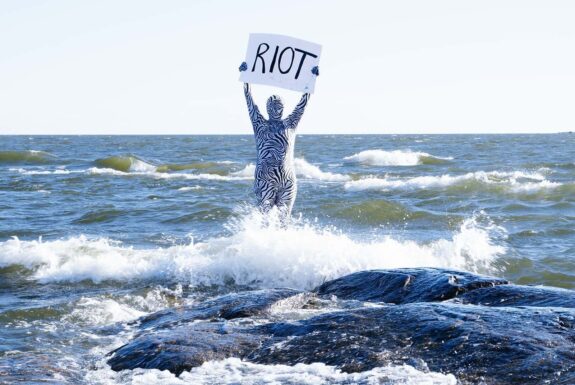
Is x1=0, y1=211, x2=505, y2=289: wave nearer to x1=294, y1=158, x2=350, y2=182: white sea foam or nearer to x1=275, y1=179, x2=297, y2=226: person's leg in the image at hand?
x1=275, y1=179, x2=297, y2=226: person's leg

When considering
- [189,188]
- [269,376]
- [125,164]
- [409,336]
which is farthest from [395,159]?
[269,376]

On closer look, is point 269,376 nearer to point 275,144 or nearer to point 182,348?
point 182,348

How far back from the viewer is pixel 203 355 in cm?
501

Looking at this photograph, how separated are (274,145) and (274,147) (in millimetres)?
23

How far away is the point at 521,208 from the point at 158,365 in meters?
12.5

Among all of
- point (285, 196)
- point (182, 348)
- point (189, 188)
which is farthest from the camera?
point (189, 188)

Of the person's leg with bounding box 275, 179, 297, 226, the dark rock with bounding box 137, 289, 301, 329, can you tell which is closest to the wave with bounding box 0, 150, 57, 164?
the person's leg with bounding box 275, 179, 297, 226

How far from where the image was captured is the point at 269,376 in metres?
4.64

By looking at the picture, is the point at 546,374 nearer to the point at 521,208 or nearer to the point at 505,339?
the point at 505,339

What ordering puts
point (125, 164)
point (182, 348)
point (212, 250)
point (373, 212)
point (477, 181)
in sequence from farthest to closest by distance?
1. point (125, 164)
2. point (477, 181)
3. point (373, 212)
4. point (212, 250)
5. point (182, 348)

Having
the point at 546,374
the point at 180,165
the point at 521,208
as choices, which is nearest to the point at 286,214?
the point at 546,374
